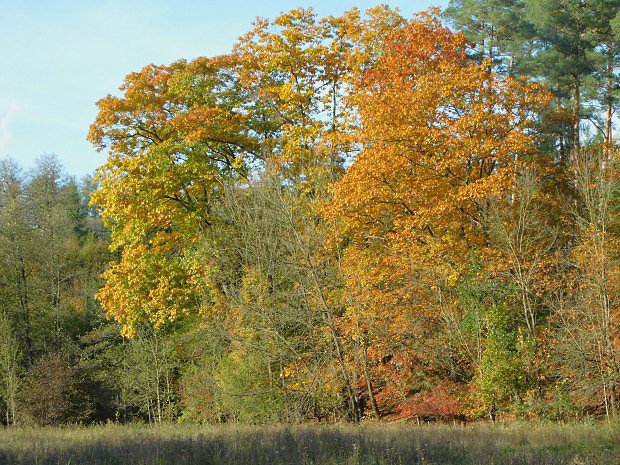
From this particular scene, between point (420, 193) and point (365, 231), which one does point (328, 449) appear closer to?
point (420, 193)

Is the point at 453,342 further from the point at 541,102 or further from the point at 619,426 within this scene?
the point at 541,102

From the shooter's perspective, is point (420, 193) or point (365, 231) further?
point (365, 231)

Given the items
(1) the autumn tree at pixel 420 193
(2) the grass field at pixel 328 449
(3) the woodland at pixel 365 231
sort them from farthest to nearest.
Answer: (1) the autumn tree at pixel 420 193
(3) the woodland at pixel 365 231
(2) the grass field at pixel 328 449

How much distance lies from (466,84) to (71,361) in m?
24.5

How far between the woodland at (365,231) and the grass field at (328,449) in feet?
24.2

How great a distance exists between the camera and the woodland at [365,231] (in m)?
20.2

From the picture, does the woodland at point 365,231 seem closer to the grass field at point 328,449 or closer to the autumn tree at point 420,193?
the autumn tree at point 420,193

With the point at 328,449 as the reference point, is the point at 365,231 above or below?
above

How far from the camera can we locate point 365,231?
2411 centimetres

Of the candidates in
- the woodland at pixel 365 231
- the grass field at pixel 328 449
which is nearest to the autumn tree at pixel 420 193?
the woodland at pixel 365 231

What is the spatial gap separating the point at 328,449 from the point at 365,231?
1397cm

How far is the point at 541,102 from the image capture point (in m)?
24.0

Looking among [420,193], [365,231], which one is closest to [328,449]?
[420,193]

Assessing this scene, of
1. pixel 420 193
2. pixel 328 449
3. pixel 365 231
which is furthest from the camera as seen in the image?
pixel 365 231
